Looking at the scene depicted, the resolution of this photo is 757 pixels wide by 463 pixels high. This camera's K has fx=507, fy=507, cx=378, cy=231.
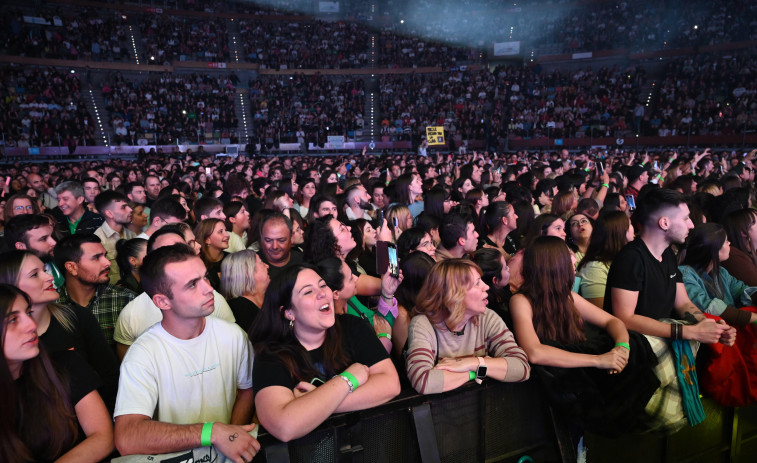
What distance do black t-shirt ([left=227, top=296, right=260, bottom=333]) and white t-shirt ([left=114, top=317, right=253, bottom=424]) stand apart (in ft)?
2.39

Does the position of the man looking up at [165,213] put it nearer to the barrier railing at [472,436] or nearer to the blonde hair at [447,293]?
the blonde hair at [447,293]

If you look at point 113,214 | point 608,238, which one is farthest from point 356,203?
point 608,238

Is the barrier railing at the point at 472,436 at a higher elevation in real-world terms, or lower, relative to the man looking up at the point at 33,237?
lower

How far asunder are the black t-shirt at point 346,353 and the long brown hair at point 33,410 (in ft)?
2.70

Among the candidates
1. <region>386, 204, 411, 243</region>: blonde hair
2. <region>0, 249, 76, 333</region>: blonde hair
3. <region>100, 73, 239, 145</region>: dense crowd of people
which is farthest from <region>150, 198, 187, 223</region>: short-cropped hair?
<region>100, 73, 239, 145</region>: dense crowd of people

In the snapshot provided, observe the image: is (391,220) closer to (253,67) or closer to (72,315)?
(72,315)

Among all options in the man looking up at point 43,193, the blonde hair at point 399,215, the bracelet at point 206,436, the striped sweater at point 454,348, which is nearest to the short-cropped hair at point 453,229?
the blonde hair at point 399,215

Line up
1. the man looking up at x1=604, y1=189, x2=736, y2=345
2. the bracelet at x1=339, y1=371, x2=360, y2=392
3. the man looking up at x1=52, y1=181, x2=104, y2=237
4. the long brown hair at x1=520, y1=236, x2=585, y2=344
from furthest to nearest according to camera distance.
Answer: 1. the man looking up at x1=52, y1=181, x2=104, y2=237
2. the man looking up at x1=604, y1=189, x2=736, y2=345
3. the long brown hair at x1=520, y1=236, x2=585, y2=344
4. the bracelet at x1=339, y1=371, x2=360, y2=392

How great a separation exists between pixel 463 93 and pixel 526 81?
3.75 meters

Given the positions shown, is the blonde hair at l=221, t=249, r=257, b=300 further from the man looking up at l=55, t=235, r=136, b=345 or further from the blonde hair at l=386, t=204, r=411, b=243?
the blonde hair at l=386, t=204, r=411, b=243

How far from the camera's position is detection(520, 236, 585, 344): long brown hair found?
3004mm

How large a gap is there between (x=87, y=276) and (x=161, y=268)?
61.8 inches

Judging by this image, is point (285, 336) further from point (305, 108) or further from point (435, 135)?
point (305, 108)

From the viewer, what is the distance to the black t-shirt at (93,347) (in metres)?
2.83
